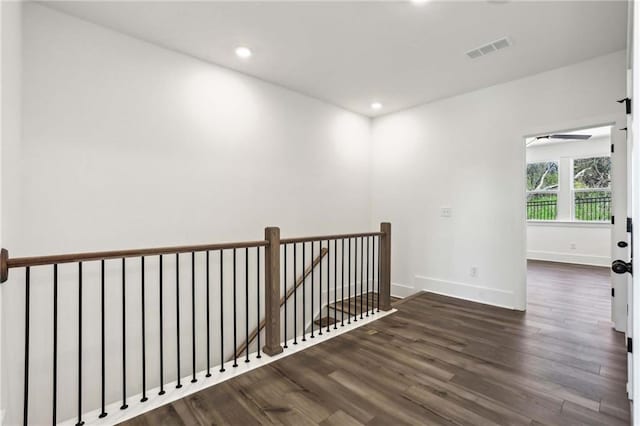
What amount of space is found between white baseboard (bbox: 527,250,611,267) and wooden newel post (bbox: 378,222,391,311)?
18.6 feet

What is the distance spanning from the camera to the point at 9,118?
1817 mm

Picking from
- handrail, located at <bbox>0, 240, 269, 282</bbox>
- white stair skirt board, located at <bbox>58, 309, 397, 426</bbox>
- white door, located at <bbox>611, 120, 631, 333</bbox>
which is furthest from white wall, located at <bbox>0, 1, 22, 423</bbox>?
white door, located at <bbox>611, 120, 631, 333</bbox>

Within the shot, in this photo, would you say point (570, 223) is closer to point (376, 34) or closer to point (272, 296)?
point (376, 34)

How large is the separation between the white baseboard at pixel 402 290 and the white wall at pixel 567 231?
180 inches

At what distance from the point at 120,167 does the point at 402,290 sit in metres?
3.93

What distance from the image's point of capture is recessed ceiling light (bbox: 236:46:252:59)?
2996mm

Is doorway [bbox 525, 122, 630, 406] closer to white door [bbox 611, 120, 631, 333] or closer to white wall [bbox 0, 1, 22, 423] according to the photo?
white door [bbox 611, 120, 631, 333]

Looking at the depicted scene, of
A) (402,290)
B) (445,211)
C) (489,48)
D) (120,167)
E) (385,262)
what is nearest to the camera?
(120,167)

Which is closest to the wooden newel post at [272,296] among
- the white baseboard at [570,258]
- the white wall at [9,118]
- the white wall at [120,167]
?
the white wall at [120,167]

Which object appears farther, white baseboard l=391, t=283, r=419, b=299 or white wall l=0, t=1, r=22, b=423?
white baseboard l=391, t=283, r=419, b=299

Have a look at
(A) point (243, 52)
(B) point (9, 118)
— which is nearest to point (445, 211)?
(A) point (243, 52)

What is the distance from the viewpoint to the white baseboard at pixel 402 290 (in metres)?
4.63

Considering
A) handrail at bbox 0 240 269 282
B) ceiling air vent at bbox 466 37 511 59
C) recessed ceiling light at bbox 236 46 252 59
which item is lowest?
handrail at bbox 0 240 269 282

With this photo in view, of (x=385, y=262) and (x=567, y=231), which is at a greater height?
(x=567, y=231)
